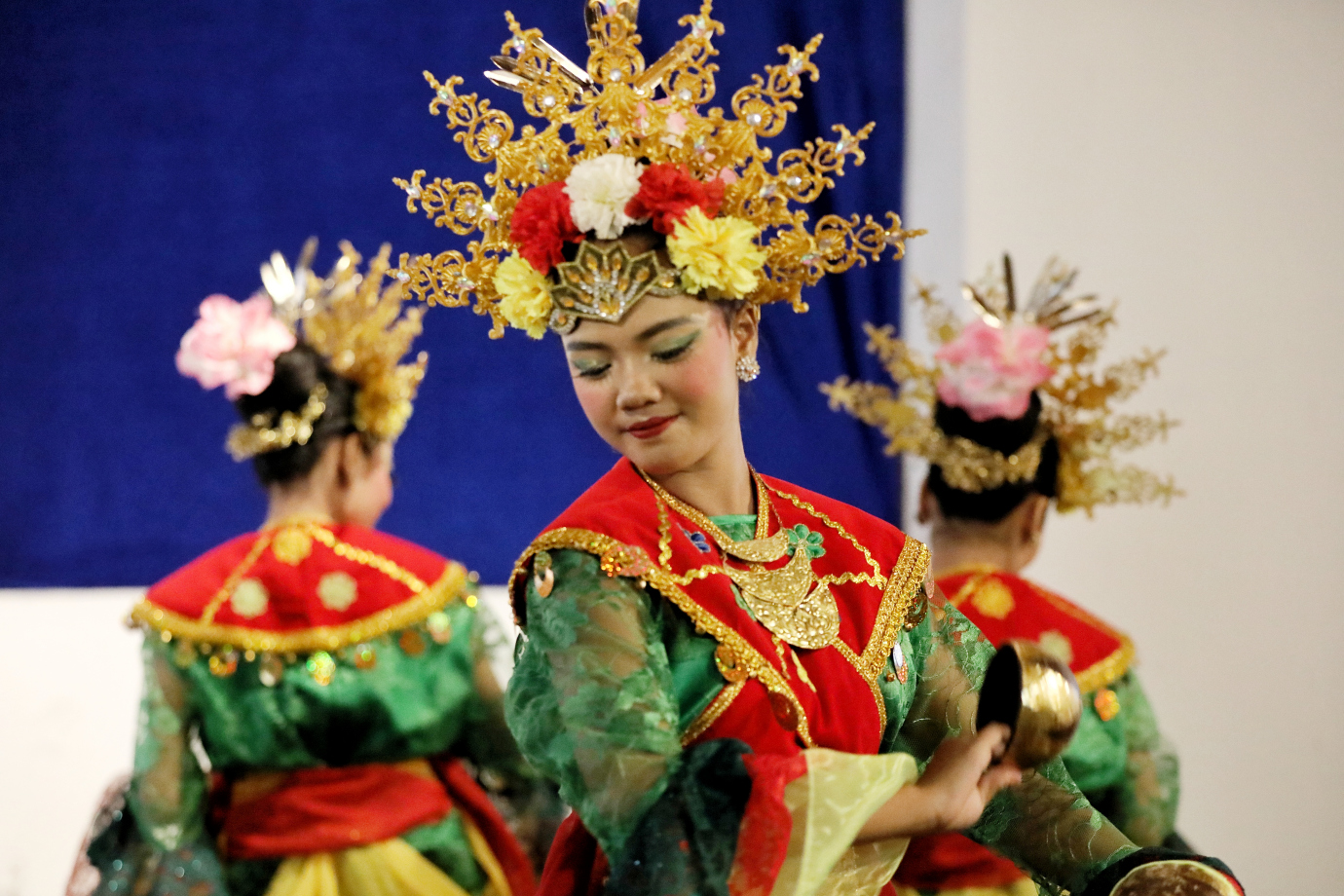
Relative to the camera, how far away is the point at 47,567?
3727 millimetres

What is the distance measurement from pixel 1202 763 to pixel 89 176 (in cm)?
343

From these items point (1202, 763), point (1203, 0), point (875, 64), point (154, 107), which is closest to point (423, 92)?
point (154, 107)

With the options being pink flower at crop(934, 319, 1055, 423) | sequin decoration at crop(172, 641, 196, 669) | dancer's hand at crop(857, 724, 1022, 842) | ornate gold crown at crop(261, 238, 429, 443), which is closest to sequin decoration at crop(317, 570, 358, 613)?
sequin decoration at crop(172, 641, 196, 669)

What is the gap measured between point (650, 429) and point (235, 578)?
4.25 ft

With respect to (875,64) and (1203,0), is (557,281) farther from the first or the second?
(1203,0)

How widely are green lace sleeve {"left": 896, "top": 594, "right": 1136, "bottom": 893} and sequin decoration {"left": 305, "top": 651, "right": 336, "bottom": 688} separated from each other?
47.8 inches

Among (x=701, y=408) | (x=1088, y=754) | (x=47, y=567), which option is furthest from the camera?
(x=47, y=567)

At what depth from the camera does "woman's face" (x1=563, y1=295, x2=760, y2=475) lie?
136cm

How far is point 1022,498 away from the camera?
2480mm

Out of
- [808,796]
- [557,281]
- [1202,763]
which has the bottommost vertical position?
[1202,763]

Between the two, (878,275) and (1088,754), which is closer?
(1088,754)

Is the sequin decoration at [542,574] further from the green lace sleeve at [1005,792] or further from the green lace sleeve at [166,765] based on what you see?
the green lace sleeve at [166,765]

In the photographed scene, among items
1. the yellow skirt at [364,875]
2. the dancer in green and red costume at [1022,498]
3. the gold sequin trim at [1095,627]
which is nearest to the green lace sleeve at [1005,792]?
the dancer in green and red costume at [1022,498]

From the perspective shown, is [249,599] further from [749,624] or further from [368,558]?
[749,624]
